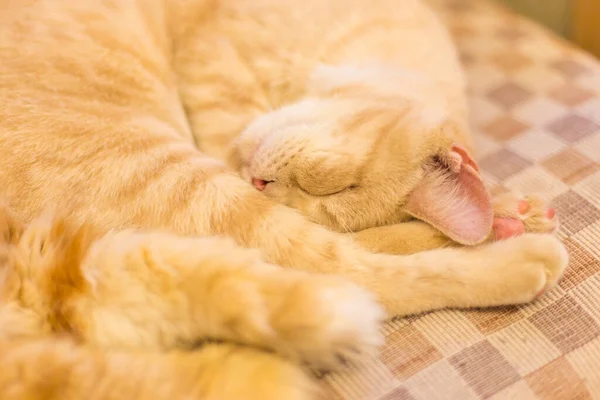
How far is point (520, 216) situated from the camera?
111 centimetres

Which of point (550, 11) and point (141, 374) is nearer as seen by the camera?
point (141, 374)

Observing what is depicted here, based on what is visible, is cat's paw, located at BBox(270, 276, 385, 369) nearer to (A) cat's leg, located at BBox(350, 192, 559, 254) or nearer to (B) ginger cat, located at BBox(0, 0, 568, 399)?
(B) ginger cat, located at BBox(0, 0, 568, 399)

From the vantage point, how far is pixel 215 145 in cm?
136

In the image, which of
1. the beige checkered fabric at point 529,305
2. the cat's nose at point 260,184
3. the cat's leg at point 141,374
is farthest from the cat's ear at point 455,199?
the cat's leg at point 141,374

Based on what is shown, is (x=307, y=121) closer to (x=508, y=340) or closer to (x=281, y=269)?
(x=281, y=269)

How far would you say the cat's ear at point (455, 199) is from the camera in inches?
41.2

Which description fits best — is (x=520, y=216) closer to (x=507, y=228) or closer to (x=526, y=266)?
(x=507, y=228)

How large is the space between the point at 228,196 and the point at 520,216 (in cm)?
57

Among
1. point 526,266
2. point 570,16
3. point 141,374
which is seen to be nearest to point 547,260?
point 526,266

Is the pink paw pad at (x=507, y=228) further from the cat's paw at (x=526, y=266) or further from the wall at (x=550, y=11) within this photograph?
the wall at (x=550, y=11)

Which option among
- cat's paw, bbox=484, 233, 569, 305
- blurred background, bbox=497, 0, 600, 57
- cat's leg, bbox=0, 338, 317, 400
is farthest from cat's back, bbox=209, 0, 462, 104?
blurred background, bbox=497, 0, 600, 57

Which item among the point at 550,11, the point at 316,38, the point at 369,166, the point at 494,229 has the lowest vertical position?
the point at 550,11

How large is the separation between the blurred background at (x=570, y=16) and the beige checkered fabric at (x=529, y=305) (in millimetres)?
400

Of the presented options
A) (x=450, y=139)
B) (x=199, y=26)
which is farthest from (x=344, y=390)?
(x=199, y=26)
